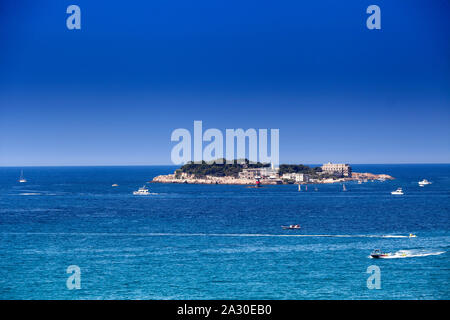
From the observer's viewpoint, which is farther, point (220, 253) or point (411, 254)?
point (220, 253)

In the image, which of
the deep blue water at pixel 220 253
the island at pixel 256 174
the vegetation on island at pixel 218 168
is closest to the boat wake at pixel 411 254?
the deep blue water at pixel 220 253

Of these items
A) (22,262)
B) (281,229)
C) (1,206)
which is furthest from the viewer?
(1,206)

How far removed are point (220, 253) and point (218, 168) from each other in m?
56.3

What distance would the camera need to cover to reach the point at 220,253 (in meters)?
18.6

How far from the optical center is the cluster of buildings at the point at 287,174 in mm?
69188

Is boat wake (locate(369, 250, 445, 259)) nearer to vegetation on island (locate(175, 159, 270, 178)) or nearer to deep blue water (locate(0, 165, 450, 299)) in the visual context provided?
deep blue water (locate(0, 165, 450, 299))

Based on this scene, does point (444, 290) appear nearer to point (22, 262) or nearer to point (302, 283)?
point (302, 283)

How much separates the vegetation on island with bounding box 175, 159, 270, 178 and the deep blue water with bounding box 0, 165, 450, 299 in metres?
39.5

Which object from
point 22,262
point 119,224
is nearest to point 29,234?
point 119,224

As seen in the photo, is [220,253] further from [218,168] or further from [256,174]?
[218,168]

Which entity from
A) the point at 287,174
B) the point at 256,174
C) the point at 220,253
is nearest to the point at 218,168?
the point at 256,174

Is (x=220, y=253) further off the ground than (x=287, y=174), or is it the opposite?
(x=287, y=174)
